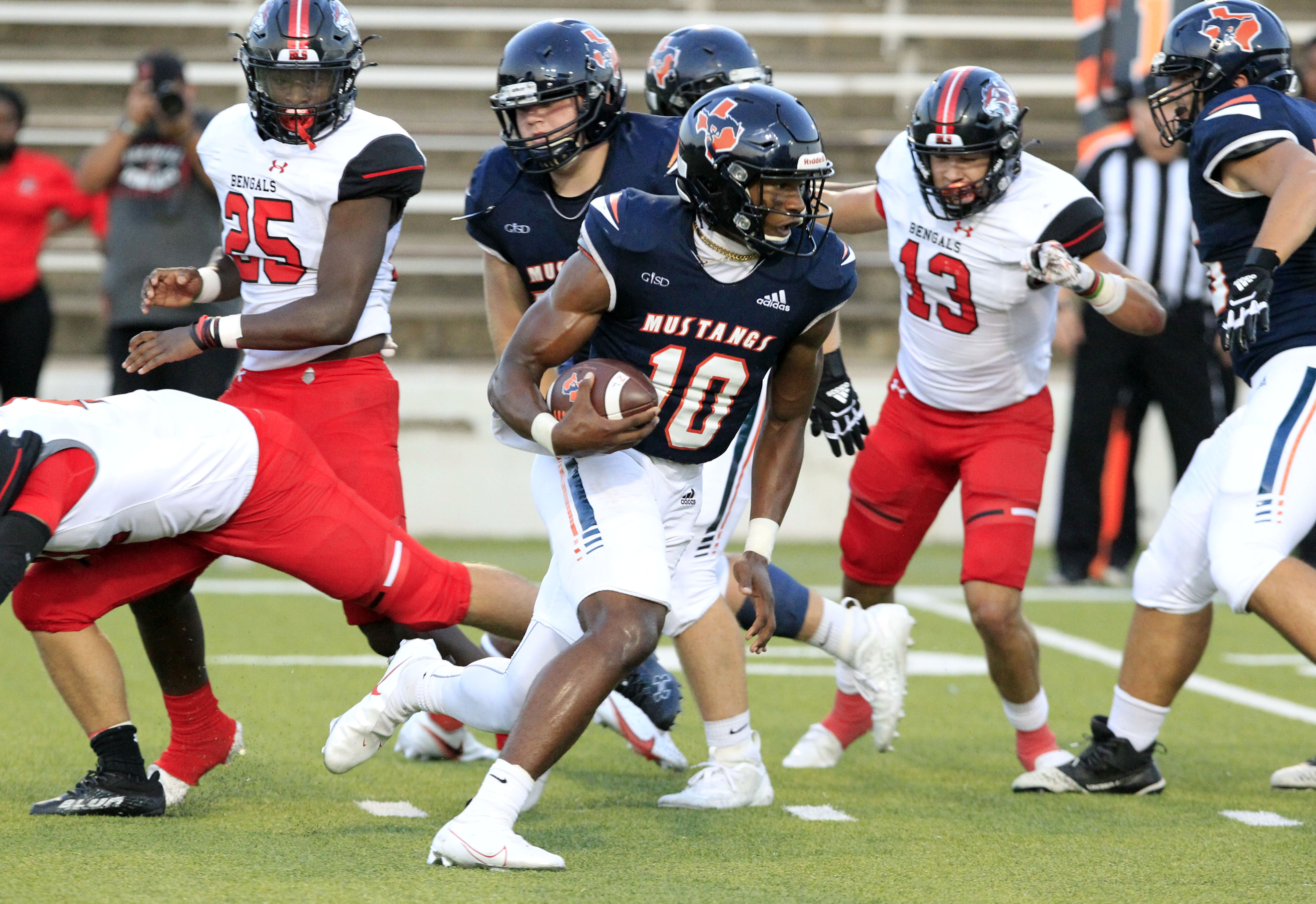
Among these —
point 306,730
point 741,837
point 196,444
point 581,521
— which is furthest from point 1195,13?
point 306,730

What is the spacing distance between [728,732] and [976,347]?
4.19 ft

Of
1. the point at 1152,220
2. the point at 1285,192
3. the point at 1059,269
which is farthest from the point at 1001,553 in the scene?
the point at 1152,220

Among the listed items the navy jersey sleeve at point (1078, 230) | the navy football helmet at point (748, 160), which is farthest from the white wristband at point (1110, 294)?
the navy football helmet at point (748, 160)

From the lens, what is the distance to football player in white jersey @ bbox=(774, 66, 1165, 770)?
4211mm

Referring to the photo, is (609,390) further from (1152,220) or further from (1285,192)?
(1152,220)

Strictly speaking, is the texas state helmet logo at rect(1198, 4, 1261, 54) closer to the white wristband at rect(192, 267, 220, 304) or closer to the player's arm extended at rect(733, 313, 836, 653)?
the player's arm extended at rect(733, 313, 836, 653)

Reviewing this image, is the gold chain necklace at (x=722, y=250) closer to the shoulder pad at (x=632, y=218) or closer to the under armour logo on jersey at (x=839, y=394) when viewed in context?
the shoulder pad at (x=632, y=218)

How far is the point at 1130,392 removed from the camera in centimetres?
817

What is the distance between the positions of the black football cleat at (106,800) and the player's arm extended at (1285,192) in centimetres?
278

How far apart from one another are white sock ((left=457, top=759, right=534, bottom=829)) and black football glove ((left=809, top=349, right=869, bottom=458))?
1528 mm

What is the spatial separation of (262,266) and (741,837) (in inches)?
73.7

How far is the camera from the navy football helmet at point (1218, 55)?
4.09 meters

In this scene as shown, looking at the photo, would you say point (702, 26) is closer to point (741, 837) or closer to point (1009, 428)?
point (1009, 428)

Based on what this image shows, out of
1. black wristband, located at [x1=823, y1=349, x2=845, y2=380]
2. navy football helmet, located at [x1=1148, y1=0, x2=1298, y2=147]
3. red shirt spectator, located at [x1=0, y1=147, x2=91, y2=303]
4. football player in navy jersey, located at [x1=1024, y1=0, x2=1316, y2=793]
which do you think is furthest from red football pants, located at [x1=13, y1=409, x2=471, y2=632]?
red shirt spectator, located at [x1=0, y1=147, x2=91, y2=303]
